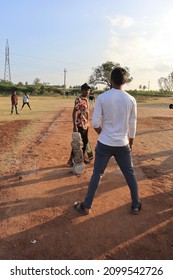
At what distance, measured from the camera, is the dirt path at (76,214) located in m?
3.27

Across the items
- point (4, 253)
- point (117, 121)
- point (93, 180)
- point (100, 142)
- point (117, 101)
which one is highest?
point (117, 101)

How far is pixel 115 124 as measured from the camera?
12.1 ft

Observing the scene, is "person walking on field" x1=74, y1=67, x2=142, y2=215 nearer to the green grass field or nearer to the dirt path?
the dirt path

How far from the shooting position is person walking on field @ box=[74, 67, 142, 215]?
3.59 meters

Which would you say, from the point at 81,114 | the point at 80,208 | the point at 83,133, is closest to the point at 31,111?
the point at 83,133

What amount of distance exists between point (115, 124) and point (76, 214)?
1390mm

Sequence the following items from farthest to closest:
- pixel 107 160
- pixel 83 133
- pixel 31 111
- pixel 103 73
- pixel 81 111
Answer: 1. pixel 103 73
2. pixel 31 111
3. pixel 83 133
4. pixel 81 111
5. pixel 107 160

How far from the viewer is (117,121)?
3678 millimetres

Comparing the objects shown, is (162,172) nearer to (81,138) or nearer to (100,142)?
(81,138)

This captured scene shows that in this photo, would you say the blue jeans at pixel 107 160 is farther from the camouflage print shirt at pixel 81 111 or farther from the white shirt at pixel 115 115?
the camouflage print shirt at pixel 81 111

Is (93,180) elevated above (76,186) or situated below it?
above

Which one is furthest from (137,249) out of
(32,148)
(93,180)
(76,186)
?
(32,148)

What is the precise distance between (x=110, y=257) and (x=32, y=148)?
17.8ft

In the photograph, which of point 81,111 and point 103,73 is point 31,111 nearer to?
point 81,111
